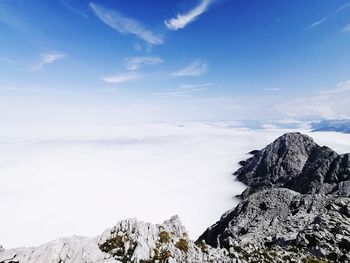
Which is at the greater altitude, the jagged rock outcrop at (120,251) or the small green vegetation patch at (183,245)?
the jagged rock outcrop at (120,251)

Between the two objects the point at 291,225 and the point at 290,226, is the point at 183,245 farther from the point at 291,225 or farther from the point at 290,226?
the point at 291,225

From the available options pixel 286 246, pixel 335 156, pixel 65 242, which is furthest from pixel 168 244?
pixel 335 156

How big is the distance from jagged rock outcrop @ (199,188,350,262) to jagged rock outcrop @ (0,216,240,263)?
11.7 meters

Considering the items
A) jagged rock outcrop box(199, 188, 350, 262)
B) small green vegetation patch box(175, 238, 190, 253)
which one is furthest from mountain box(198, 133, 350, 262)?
small green vegetation patch box(175, 238, 190, 253)

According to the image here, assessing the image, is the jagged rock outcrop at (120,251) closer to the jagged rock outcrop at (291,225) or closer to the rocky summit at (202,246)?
the rocky summit at (202,246)

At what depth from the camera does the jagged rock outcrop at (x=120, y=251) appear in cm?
3338

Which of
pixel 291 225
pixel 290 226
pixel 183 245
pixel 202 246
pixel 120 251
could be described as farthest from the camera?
pixel 291 225

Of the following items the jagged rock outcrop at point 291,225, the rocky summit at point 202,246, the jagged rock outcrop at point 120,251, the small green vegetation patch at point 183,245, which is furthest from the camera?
the jagged rock outcrop at point 291,225

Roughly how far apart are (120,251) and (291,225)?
38472 mm

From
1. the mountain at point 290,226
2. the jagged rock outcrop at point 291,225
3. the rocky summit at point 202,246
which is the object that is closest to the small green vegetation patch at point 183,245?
the rocky summit at point 202,246

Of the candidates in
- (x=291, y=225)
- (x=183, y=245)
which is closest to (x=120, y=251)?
(x=183, y=245)

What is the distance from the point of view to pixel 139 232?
4175 cm

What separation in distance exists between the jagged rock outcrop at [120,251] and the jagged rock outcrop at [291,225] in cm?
1174

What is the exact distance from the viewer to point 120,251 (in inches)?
1452
